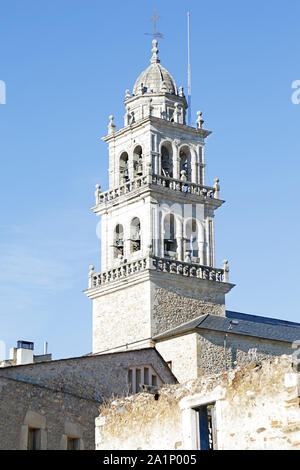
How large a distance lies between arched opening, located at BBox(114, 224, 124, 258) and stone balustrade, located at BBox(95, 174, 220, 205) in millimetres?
1484

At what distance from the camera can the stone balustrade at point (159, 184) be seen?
4678 cm

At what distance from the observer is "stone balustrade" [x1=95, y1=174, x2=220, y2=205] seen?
46.8 meters

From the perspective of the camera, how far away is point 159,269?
148ft

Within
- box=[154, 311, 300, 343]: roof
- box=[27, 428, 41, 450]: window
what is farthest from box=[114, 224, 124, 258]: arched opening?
box=[27, 428, 41, 450]: window

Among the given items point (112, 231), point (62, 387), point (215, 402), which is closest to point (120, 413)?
point (215, 402)

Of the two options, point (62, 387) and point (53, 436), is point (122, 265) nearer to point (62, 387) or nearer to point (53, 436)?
point (62, 387)

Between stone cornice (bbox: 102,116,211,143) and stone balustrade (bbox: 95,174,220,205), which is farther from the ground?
stone cornice (bbox: 102,116,211,143)

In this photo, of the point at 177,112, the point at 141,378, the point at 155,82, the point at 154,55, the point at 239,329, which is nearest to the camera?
the point at 141,378

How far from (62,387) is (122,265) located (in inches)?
480

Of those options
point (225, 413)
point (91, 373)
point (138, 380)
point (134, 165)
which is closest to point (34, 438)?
point (91, 373)

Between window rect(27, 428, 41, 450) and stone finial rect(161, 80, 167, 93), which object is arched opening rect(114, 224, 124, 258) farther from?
window rect(27, 428, 41, 450)

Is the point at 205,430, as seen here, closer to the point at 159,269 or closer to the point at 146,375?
the point at 146,375

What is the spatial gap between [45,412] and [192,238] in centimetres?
1869
